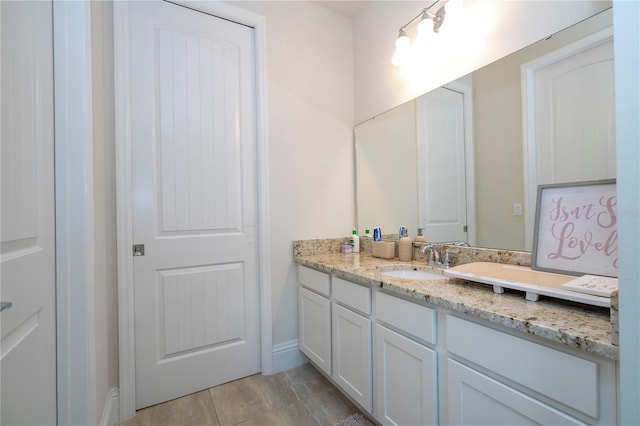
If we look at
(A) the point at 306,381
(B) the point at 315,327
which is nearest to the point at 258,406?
(A) the point at 306,381

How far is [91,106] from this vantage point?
119 centimetres

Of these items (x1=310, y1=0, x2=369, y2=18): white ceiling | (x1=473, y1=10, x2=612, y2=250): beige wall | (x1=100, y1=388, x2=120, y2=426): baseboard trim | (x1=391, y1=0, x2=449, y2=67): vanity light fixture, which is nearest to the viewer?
(x1=473, y1=10, x2=612, y2=250): beige wall

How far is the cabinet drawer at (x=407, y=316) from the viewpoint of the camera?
1.04m

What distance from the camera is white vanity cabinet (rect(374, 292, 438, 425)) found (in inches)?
41.2

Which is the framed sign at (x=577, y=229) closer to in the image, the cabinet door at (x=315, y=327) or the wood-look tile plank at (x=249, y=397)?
the cabinet door at (x=315, y=327)

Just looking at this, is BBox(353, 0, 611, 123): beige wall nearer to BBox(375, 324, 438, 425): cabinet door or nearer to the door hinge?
BBox(375, 324, 438, 425): cabinet door

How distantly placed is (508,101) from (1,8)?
5.82 ft

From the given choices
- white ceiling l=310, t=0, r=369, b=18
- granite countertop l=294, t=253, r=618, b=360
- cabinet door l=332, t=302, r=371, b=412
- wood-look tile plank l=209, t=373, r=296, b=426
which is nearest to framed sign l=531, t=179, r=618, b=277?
granite countertop l=294, t=253, r=618, b=360

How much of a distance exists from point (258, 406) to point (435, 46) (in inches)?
90.2

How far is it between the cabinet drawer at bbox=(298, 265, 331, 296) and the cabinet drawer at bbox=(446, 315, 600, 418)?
82cm

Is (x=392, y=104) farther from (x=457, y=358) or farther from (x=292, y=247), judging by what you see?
(x=457, y=358)

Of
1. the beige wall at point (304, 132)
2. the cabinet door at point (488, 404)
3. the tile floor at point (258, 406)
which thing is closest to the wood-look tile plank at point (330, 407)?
the tile floor at point (258, 406)

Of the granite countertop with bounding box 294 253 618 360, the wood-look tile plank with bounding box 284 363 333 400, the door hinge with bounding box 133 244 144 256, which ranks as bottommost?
the wood-look tile plank with bounding box 284 363 333 400

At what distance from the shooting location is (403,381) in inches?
45.7
